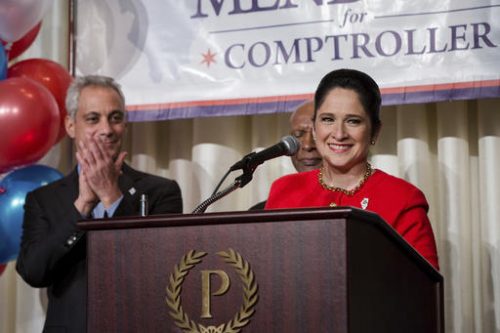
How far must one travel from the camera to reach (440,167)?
10.8ft

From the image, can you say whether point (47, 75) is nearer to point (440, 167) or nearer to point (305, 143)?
point (305, 143)

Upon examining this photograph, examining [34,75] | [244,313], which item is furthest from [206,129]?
[244,313]

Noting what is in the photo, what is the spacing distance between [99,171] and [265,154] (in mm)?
854

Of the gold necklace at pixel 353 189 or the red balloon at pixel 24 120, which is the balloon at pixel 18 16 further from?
the gold necklace at pixel 353 189

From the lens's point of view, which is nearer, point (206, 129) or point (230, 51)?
point (230, 51)

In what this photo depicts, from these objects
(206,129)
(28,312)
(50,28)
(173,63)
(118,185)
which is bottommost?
(28,312)

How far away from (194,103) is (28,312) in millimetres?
1274

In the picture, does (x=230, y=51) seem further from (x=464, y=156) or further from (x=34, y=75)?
(x=464, y=156)

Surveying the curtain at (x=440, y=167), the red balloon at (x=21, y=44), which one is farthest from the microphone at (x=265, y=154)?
the red balloon at (x=21, y=44)

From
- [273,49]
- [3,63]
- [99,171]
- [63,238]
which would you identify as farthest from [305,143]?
[3,63]

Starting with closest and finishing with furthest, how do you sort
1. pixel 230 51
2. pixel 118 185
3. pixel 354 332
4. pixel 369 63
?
pixel 354 332 → pixel 118 185 → pixel 369 63 → pixel 230 51

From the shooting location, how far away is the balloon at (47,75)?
340 centimetres

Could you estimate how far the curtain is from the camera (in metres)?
3.20

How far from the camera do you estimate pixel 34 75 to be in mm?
3400
